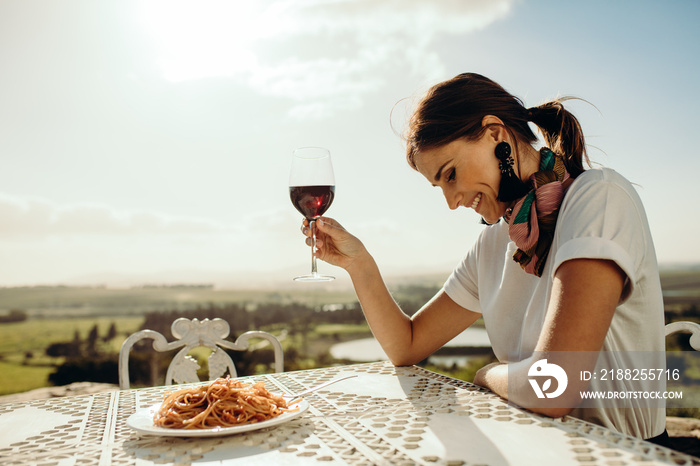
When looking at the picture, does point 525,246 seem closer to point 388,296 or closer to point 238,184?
point 388,296

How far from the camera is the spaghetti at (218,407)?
1.15 m

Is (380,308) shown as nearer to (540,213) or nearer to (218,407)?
(540,213)

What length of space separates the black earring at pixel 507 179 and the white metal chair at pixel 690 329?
727mm

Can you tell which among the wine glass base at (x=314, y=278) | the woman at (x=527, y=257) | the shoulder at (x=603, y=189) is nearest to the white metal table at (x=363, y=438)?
the woman at (x=527, y=257)

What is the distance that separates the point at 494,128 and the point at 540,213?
0.29 metres

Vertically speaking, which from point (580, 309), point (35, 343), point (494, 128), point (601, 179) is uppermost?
point (494, 128)

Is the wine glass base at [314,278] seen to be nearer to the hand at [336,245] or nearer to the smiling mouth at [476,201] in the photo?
the hand at [336,245]

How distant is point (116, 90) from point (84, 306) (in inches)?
109

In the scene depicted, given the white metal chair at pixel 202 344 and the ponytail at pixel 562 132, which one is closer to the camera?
the ponytail at pixel 562 132

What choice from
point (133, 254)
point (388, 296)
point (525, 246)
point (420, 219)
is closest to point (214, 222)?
point (133, 254)

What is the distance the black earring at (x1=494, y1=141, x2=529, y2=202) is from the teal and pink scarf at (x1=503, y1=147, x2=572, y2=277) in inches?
1.4

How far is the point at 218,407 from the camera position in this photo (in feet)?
3.90

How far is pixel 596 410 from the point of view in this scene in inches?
55.6

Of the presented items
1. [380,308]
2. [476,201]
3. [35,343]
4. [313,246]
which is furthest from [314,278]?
[35,343]
